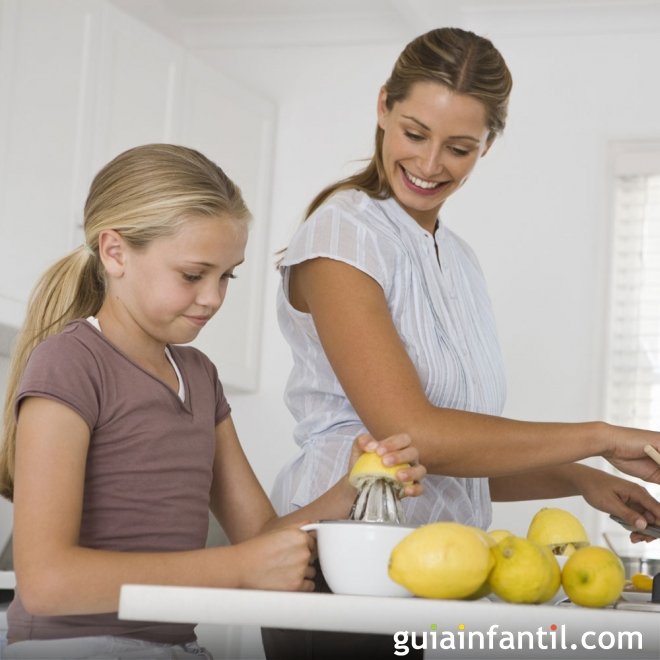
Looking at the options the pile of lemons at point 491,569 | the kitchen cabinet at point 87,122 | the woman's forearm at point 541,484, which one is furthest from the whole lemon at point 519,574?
the kitchen cabinet at point 87,122

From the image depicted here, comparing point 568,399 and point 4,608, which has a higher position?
point 568,399

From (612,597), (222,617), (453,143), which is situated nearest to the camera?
(222,617)

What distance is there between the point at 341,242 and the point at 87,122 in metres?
1.80

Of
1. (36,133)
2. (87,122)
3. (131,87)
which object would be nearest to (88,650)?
(36,133)

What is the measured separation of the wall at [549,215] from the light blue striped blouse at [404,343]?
2093 millimetres

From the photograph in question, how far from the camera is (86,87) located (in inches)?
120

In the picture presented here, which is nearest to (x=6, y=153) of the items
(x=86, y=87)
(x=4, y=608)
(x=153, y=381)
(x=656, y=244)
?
(x=86, y=87)

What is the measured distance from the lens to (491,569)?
952 millimetres

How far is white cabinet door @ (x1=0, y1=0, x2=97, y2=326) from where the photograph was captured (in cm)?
275

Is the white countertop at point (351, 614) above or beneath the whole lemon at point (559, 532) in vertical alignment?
beneath

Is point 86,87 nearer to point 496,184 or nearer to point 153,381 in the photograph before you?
point 496,184

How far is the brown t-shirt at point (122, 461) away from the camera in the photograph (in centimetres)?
111

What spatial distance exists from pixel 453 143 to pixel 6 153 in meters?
1.51

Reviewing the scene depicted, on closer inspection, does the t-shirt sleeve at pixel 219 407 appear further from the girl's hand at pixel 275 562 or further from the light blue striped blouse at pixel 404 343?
the girl's hand at pixel 275 562
